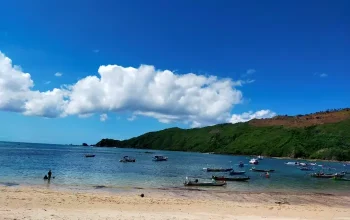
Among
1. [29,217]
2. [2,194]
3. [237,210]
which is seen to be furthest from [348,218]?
[2,194]

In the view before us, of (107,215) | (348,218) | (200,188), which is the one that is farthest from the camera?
(200,188)

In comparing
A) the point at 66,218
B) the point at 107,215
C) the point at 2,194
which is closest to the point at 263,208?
the point at 107,215

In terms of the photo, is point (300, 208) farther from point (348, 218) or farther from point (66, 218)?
point (66, 218)

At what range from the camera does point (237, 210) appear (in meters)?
32.5

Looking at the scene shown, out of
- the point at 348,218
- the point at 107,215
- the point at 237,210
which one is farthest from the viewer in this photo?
the point at 237,210

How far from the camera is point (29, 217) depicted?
2242 centimetres

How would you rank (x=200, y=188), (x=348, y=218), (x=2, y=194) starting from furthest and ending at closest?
(x=200, y=188) < (x=2, y=194) < (x=348, y=218)

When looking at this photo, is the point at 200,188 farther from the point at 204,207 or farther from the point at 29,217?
the point at 29,217

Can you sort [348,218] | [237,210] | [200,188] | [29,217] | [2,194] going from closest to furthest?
1. [29,217]
2. [348,218]
3. [237,210]
4. [2,194]
5. [200,188]

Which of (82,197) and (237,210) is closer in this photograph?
(237,210)

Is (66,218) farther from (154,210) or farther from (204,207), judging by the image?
(204,207)

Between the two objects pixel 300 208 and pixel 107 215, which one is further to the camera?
pixel 300 208

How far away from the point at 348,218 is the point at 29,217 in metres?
24.1

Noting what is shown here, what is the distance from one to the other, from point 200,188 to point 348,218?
26.4 m
